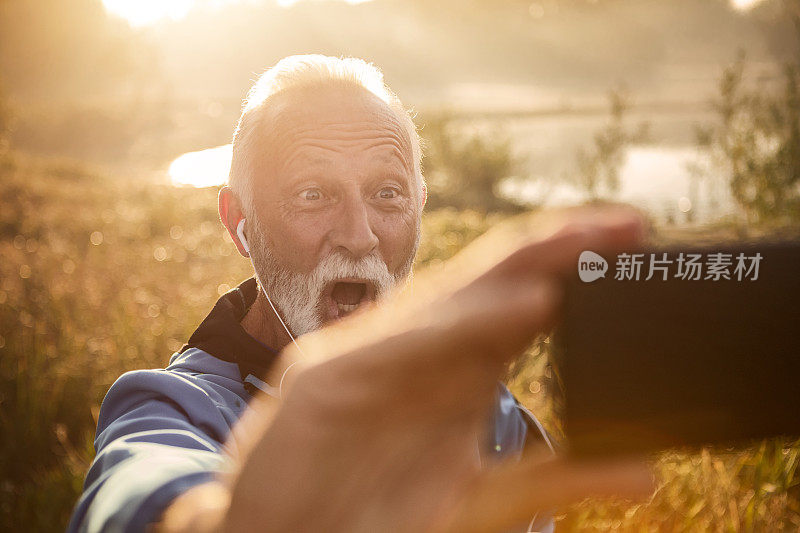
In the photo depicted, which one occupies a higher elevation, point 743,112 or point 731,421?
point 743,112

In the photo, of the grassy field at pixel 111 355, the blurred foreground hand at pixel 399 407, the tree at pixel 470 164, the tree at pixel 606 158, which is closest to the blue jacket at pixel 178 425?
the blurred foreground hand at pixel 399 407

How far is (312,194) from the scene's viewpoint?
2.33m

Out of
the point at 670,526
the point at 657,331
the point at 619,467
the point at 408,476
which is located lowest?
the point at 670,526

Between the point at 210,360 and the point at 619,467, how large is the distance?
4.80ft

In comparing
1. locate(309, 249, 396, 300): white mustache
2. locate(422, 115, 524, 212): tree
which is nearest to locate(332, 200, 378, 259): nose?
locate(309, 249, 396, 300): white mustache

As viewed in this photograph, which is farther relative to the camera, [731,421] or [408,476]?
[731,421]

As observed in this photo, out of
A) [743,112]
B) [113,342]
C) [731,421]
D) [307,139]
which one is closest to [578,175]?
[743,112]

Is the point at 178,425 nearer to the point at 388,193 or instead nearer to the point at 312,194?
the point at 312,194

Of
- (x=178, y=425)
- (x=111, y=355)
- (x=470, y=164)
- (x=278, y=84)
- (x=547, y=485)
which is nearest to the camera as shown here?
(x=547, y=485)

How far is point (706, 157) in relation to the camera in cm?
973

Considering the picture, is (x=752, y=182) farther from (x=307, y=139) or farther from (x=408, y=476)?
(x=408, y=476)

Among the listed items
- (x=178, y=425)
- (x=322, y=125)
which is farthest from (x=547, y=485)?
(x=322, y=125)

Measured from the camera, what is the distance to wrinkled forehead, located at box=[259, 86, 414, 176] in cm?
237

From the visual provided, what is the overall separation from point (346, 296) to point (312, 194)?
39cm
